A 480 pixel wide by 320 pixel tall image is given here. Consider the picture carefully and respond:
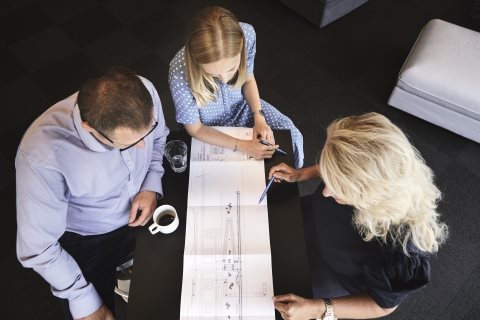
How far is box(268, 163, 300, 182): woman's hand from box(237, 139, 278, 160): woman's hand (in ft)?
0.26

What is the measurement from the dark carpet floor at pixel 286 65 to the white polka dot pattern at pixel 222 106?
2.35 feet

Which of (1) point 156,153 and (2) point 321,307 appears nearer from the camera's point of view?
(2) point 321,307

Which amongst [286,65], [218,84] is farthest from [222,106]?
[286,65]

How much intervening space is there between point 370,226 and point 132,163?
948 millimetres

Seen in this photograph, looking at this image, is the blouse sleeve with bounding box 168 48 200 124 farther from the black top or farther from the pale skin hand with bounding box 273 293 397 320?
the pale skin hand with bounding box 273 293 397 320

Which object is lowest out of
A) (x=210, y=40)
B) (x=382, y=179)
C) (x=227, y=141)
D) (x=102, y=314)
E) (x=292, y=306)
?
(x=102, y=314)

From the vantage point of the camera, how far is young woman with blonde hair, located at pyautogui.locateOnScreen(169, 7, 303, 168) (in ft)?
4.54

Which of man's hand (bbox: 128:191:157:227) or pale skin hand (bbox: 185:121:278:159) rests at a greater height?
pale skin hand (bbox: 185:121:278:159)

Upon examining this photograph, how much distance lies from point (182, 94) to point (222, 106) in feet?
0.95

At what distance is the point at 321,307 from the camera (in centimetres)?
123

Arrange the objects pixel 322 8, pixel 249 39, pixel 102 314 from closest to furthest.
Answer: pixel 102 314
pixel 249 39
pixel 322 8

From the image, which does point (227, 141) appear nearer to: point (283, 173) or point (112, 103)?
point (283, 173)

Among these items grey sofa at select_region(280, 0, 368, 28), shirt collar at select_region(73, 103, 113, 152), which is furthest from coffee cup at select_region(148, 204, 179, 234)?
grey sofa at select_region(280, 0, 368, 28)

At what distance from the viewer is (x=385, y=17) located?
325cm
